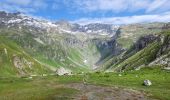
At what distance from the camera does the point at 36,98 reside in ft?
272

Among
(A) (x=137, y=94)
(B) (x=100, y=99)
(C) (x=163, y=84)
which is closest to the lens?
(B) (x=100, y=99)

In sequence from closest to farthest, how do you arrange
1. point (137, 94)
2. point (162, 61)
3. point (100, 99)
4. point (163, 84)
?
point (100, 99), point (137, 94), point (163, 84), point (162, 61)

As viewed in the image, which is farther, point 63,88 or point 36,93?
point 63,88

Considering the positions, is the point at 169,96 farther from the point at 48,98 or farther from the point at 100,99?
the point at 48,98

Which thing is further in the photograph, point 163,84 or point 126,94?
point 163,84

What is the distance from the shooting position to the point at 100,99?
8038 centimetres

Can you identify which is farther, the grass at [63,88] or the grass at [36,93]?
the grass at [63,88]

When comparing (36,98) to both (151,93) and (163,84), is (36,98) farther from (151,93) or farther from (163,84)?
(163,84)

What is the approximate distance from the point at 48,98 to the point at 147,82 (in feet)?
133

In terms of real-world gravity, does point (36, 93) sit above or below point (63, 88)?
above

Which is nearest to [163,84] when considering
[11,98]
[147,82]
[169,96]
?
[147,82]

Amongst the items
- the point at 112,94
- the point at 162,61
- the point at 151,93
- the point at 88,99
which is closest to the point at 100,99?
the point at 88,99

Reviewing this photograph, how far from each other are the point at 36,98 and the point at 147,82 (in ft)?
140

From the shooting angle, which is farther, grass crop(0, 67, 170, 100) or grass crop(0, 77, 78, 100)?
grass crop(0, 67, 170, 100)
